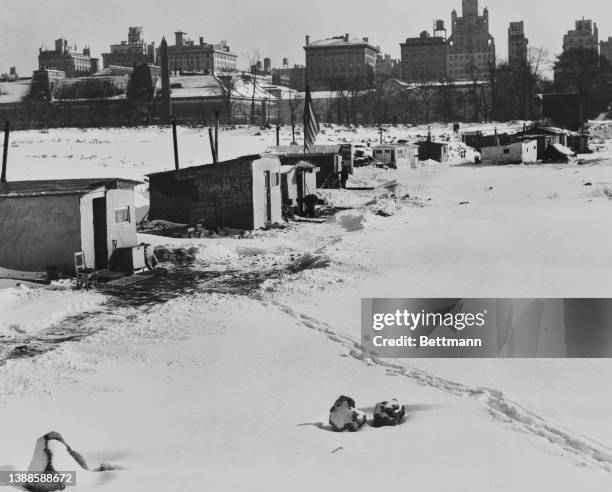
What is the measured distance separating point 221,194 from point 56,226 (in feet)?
27.8

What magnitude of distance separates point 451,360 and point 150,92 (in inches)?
3537

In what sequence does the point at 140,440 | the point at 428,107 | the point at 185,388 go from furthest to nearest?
the point at 428,107 → the point at 185,388 → the point at 140,440

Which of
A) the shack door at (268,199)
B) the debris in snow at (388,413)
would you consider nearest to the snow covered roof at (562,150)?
the shack door at (268,199)

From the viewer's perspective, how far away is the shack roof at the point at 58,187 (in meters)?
19.6

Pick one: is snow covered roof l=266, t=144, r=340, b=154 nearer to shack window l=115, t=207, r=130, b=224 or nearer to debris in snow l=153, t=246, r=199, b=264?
debris in snow l=153, t=246, r=199, b=264

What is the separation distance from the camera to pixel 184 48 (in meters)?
178

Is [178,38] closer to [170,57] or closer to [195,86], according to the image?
[170,57]

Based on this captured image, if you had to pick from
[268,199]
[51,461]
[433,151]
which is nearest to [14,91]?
[433,151]

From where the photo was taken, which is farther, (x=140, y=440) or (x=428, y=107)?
(x=428, y=107)

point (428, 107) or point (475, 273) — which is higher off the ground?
point (428, 107)

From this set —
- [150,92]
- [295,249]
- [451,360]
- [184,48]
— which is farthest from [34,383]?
[184,48]

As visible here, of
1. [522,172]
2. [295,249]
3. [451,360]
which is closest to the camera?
[451,360]

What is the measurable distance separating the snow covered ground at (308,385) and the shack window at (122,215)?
7.16ft

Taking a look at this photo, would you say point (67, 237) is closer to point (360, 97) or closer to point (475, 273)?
point (475, 273)
